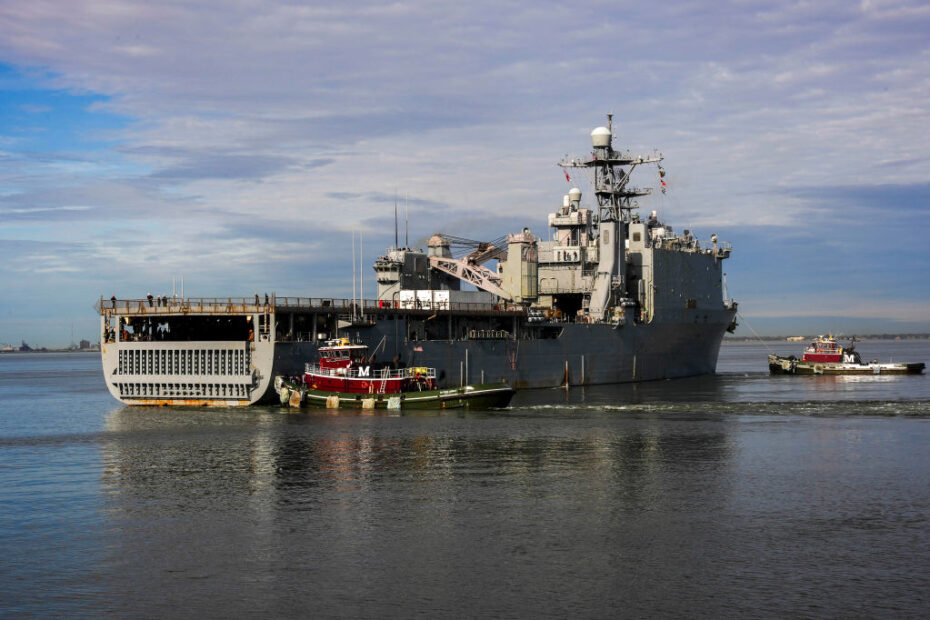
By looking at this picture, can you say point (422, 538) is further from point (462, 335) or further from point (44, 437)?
point (462, 335)

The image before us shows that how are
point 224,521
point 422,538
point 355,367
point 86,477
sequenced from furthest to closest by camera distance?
point 355,367, point 86,477, point 224,521, point 422,538

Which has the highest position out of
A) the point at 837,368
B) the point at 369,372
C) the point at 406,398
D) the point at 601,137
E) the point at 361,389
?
the point at 601,137

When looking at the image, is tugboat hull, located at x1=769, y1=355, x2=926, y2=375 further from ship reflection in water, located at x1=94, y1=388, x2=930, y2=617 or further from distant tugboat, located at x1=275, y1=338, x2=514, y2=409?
ship reflection in water, located at x1=94, y1=388, x2=930, y2=617

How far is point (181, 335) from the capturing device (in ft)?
206

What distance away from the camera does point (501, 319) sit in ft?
247

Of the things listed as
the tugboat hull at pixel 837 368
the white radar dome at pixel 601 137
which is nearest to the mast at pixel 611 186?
the white radar dome at pixel 601 137

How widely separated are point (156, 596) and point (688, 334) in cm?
7473

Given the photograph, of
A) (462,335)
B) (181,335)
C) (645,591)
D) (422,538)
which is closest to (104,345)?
(181,335)

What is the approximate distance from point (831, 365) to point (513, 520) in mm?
81386

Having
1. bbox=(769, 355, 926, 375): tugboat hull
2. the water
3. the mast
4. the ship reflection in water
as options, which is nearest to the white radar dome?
the mast

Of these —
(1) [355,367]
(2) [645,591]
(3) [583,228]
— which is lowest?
(2) [645,591]

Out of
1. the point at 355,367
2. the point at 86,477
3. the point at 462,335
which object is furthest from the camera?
the point at 462,335

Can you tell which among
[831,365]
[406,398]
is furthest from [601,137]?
[406,398]

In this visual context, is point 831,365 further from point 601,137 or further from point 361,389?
point 361,389
